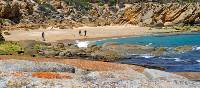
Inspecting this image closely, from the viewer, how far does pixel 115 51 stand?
56125 millimetres

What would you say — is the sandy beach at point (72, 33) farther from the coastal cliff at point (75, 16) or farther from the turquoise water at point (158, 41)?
the coastal cliff at point (75, 16)

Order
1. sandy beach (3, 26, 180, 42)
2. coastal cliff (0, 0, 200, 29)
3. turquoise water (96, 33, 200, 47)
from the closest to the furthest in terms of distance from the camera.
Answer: turquoise water (96, 33, 200, 47) → sandy beach (3, 26, 180, 42) → coastal cliff (0, 0, 200, 29)

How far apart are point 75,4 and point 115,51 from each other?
9089cm

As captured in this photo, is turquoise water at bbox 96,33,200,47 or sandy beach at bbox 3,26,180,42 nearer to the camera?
turquoise water at bbox 96,33,200,47

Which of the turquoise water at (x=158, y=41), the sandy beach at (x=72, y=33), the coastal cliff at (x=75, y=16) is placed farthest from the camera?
the coastal cliff at (x=75, y=16)

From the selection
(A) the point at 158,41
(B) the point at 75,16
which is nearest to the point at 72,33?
(A) the point at 158,41

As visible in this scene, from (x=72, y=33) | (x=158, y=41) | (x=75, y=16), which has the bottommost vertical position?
(x=158, y=41)

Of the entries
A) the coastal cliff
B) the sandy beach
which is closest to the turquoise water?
the sandy beach

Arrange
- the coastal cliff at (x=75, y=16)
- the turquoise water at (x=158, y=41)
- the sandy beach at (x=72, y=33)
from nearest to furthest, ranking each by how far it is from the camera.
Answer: the turquoise water at (x=158, y=41), the sandy beach at (x=72, y=33), the coastal cliff at (x=75, y=16)

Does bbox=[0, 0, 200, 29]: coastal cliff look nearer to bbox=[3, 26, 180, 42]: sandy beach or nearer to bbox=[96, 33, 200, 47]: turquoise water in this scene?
bbox=[3, 26, 180, 42]: sandy beach

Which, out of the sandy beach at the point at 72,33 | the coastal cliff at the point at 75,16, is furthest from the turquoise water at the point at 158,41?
the coastal cliff at the point at 75,16

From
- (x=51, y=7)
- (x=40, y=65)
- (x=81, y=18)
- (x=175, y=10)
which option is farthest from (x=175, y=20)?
(x=40, y=65)

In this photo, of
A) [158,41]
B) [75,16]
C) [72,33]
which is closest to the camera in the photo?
[158,41]

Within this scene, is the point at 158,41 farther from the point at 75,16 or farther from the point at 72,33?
the point at 75,16
